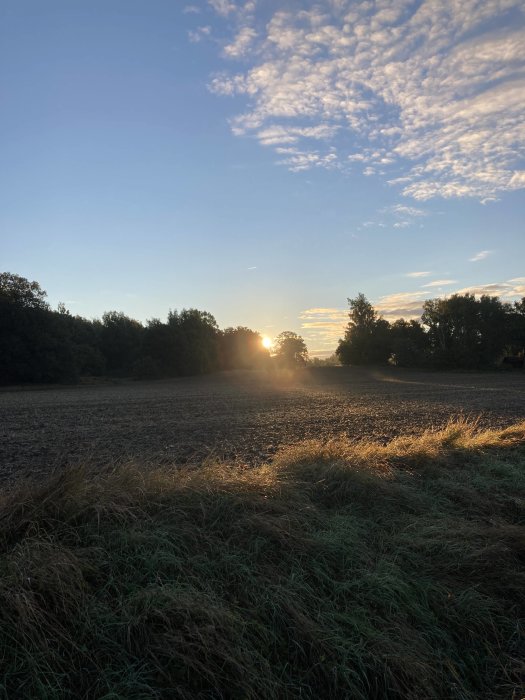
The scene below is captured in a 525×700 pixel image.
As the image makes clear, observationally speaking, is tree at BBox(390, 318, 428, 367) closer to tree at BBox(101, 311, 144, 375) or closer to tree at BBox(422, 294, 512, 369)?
tree at BBox(422, 294, 512, 369)

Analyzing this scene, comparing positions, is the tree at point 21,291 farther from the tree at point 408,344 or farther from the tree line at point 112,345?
the tree at point 408,344

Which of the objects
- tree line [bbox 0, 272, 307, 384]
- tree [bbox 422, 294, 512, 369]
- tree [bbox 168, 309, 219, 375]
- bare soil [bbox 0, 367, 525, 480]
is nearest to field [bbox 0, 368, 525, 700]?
bare soil [bbox 0, 367, 525, 480]

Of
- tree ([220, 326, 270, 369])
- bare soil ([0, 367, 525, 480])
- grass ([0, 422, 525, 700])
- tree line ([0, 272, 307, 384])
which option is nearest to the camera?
grass ([0, 422, 525, 700])

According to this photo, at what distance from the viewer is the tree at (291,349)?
8881 cm

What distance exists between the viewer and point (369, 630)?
379cm

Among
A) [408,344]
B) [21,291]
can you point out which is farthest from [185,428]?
[408,344]

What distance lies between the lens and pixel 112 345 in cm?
8538

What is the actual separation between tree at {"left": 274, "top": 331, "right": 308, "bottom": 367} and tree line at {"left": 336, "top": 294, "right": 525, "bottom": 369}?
9.86 meters

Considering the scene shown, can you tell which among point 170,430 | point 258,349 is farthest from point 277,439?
point 258,349

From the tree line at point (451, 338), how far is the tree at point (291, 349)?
9.86 meters

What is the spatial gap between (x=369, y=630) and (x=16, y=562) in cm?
287

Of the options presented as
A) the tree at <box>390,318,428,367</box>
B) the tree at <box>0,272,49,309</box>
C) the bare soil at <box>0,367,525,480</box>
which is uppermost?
the tree at <box>0,272,49,309</box>

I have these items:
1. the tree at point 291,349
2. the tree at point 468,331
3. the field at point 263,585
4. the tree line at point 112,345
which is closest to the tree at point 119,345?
the tree line at point 112,345

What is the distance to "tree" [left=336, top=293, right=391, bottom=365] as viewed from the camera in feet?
→ 266
